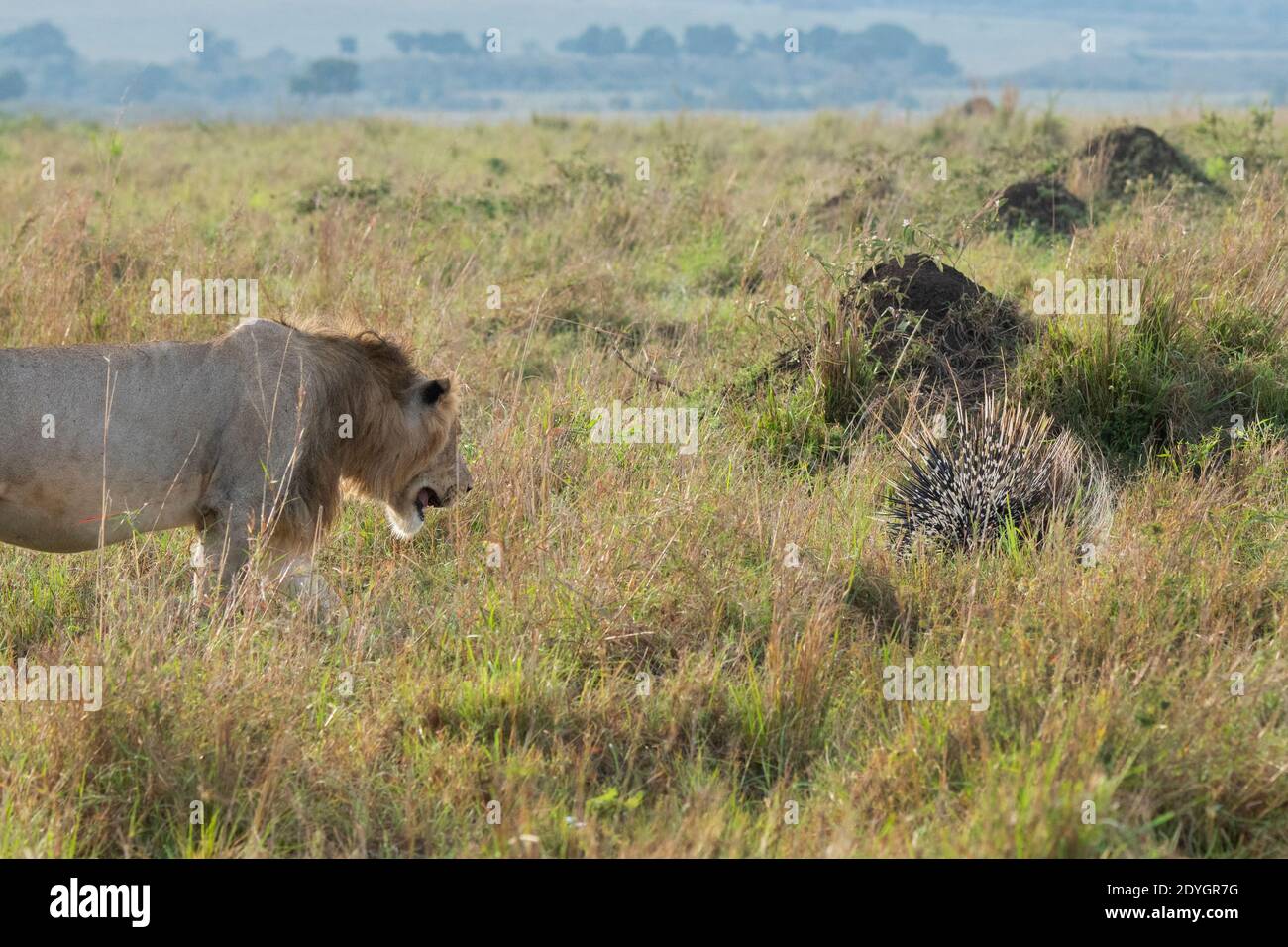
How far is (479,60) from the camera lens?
158125mm

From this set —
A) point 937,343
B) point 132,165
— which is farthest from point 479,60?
point 937,343

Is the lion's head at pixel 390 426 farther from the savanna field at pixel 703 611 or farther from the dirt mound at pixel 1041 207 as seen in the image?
the dirt mound at pixel 1041 207

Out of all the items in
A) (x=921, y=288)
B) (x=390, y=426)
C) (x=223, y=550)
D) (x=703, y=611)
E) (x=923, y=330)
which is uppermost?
(x=921, y=288)

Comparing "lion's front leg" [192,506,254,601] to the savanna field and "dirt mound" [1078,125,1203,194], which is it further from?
"dirt mound" [1078,125,1203,194]

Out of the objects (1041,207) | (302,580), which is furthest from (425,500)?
(1041,207)

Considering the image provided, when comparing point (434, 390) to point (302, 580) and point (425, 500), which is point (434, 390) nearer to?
point (425, 500)

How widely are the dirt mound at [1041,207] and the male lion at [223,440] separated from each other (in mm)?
7136

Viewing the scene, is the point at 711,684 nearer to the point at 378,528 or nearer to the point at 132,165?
the point at 378,528

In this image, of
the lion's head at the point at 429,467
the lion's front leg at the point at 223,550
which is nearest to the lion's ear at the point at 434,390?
the lion's head at the point at 429,467

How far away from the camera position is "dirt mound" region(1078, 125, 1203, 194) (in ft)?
46.1

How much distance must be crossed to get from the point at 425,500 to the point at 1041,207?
796cm

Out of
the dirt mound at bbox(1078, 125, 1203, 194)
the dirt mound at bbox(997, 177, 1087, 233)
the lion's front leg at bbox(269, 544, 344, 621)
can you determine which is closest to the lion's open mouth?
the lion's front leg at bbox(269, 544, 344, 621)

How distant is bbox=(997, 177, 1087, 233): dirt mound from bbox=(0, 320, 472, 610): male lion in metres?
7.14

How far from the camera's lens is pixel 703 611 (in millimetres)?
5984
